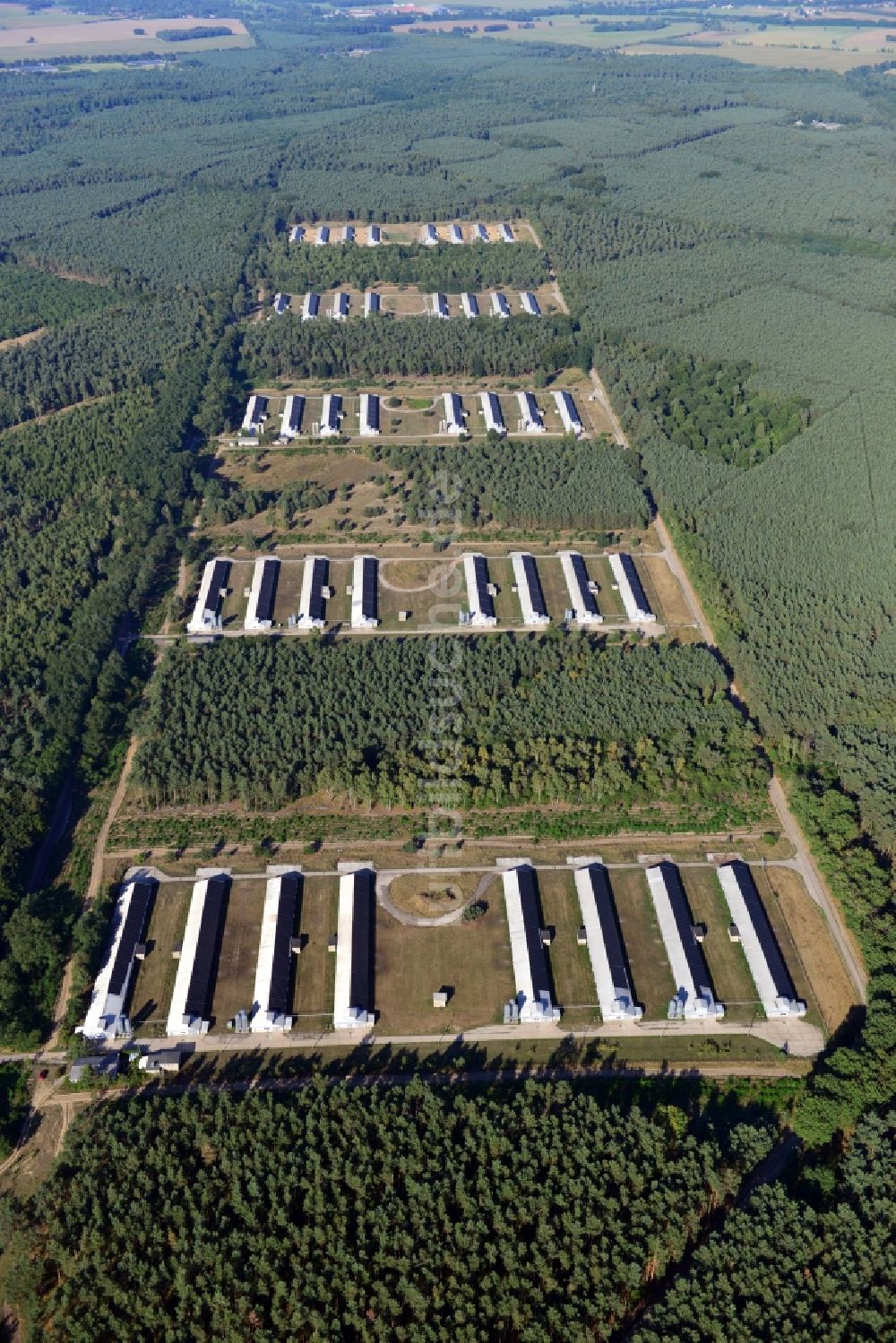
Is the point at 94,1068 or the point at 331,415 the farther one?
the point at 331,415

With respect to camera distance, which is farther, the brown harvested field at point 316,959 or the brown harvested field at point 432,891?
the brown harvested field at point 432,891

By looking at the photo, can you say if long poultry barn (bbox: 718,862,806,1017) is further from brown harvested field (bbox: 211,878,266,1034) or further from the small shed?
the small shed

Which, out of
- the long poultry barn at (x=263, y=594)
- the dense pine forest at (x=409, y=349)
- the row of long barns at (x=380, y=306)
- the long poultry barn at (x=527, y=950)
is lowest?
the long poultry barn at (x=527, y=950)

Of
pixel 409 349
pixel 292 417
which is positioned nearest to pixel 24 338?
pixel 292 417

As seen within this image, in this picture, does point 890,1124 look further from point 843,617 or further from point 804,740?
point 843,617

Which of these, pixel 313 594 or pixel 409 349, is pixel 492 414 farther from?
pixel 313 594

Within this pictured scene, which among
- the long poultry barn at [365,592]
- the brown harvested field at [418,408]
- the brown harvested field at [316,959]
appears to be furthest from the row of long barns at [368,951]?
the brown harvested field at [418,408]

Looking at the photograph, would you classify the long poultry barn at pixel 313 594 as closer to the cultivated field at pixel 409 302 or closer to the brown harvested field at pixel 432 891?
the brown harvested field at pixel 432 891
